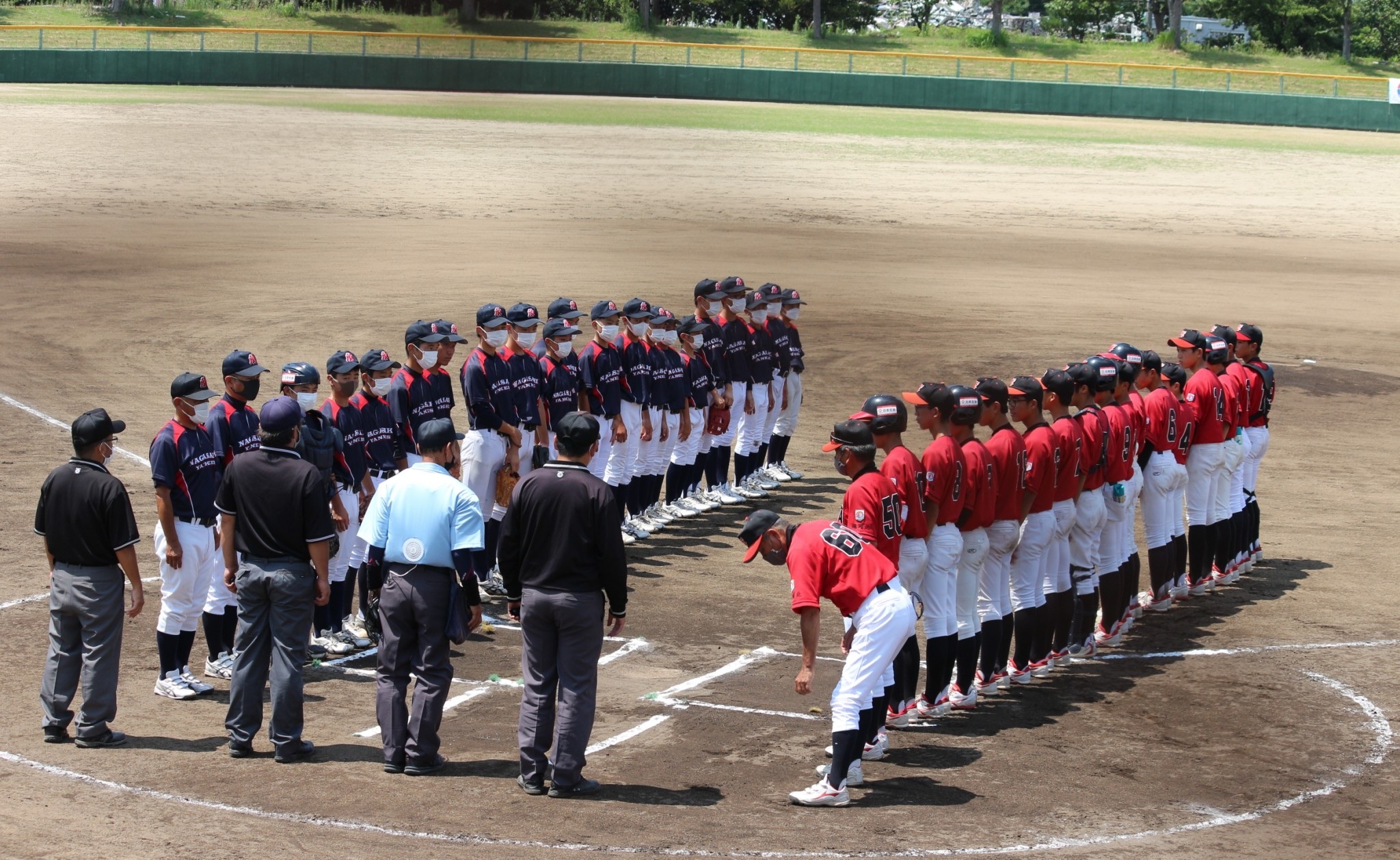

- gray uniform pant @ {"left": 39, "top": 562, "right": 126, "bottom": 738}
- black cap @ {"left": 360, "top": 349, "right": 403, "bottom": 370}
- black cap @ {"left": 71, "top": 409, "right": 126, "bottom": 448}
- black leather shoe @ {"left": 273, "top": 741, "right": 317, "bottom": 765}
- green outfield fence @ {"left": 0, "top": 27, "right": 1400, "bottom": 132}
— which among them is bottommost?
black leather shoe @ {"left": 273, "top": 741, "right": 317, "bottom": 765}

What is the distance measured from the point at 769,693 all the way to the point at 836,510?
17.4 feet

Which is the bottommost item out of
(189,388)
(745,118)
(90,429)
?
(90,429)

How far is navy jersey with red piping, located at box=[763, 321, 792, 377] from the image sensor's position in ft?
50.9

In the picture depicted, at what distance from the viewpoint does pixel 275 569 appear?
8062 mm

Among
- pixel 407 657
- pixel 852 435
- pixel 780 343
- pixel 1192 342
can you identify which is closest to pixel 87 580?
pixel 407 657

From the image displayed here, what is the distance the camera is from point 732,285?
15.2 m

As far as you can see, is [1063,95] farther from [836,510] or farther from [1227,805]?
[1227,805]

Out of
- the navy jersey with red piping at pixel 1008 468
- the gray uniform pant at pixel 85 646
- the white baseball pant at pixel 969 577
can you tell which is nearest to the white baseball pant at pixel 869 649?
the white baseball pant at pixel 969 577

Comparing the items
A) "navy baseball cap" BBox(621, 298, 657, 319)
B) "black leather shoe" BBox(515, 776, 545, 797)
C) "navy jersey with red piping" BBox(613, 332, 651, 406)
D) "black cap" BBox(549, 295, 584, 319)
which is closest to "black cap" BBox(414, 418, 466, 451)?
"black leather shoe" BBox(515, 776, 545, 797)

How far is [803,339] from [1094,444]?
11.6 metres

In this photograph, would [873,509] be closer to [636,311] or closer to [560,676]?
[560,676]

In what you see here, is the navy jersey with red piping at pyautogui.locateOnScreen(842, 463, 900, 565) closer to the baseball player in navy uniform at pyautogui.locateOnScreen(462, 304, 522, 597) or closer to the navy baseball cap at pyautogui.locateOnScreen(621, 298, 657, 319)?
the baseball player in navy uniform at pyautogui.locateOnScreen(462, 304, 522, 597)

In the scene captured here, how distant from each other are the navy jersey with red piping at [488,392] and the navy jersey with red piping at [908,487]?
4.18 metres

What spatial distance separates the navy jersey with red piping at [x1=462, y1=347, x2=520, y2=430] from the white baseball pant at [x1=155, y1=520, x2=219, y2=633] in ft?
9.53
